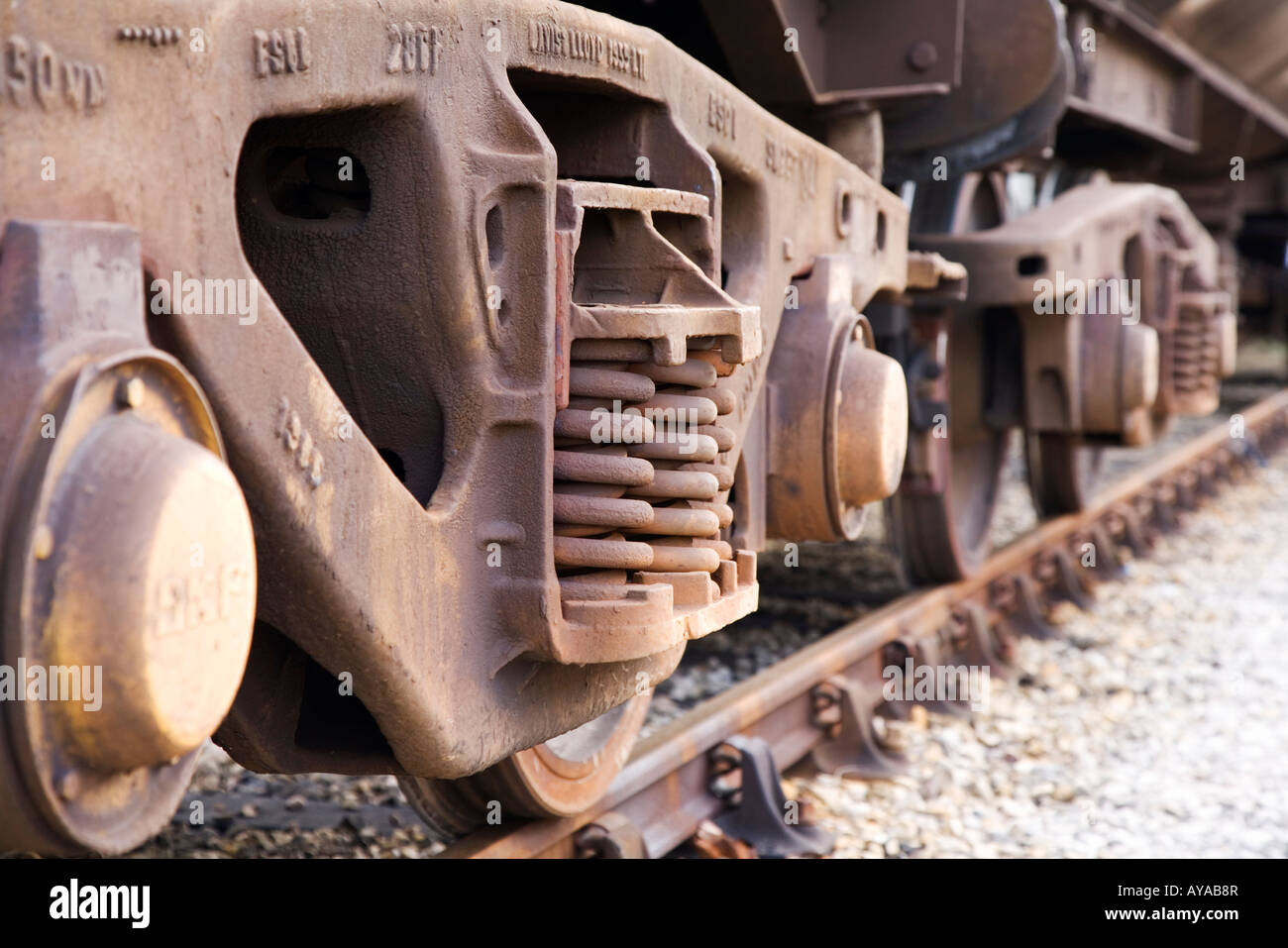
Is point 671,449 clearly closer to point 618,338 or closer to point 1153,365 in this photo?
point 618,338

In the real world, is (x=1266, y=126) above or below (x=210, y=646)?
above

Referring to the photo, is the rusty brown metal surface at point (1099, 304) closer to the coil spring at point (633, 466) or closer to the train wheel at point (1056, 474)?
the train wheel at point (1056, 474)

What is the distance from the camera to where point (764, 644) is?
4.36 m

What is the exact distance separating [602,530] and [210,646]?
719 mm

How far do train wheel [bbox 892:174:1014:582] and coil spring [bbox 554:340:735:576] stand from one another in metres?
2.32

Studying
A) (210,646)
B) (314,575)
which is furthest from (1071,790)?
(210,646)

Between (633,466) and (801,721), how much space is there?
187 centimetres

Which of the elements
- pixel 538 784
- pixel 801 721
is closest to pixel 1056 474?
pixel 801 721

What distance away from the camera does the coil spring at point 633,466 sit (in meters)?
1.77

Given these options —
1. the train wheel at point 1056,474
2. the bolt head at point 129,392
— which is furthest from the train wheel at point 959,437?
the bolt head at point 129,392

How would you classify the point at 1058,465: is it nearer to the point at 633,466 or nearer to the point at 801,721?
the point at 801,721

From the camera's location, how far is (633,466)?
1774mm

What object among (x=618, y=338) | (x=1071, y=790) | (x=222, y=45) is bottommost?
(x=1071, y=790)

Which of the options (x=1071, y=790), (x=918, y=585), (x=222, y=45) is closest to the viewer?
(x=222, y=45)
